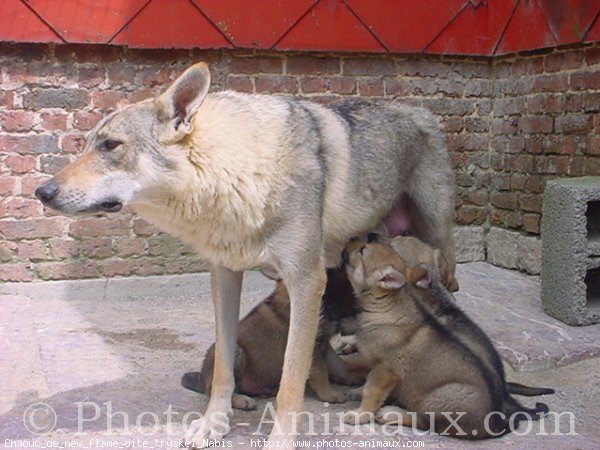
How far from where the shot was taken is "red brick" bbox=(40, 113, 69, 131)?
5996mm

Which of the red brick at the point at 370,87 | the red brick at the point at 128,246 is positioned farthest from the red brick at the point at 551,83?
the red brick at the point at 128,246

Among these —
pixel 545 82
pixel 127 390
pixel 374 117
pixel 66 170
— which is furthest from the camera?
pixel 545 82

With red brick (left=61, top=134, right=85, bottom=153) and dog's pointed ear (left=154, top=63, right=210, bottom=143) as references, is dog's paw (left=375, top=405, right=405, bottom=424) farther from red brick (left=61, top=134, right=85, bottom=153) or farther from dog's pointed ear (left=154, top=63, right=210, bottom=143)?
red brick (left=61, top=134, right=85, bottom=153)

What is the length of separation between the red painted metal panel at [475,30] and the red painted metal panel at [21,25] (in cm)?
323

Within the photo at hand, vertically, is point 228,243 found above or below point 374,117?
below

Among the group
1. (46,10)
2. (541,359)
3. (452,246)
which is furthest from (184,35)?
(541,359)

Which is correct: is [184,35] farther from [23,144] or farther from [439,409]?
[439,409]

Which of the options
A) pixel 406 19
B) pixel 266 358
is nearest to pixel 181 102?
pixel 266 358

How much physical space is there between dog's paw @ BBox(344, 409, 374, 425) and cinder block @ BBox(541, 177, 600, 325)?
2.09 metres

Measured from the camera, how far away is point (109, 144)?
3.43 m

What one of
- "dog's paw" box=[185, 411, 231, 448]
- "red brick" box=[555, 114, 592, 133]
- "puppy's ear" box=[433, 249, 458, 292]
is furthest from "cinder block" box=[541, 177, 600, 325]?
"dog's paw" box=[185, 411, 231, 448]

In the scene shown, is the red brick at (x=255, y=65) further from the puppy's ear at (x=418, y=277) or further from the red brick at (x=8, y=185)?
the puppy's ear at (x=418, y=277)

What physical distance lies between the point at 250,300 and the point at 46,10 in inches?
108

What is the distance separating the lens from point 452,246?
16.3 ft
